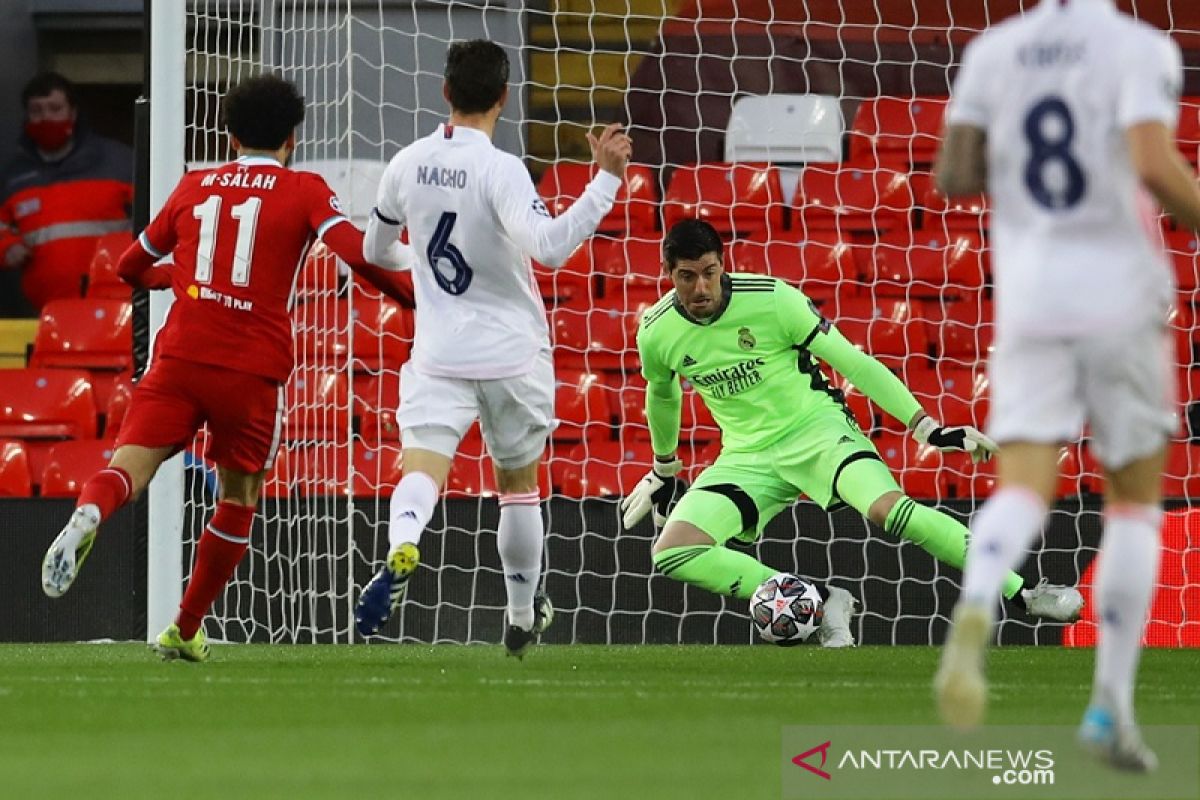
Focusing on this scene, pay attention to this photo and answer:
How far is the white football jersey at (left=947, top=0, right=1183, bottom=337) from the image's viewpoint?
372 centimetres

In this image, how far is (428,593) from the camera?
353 inches

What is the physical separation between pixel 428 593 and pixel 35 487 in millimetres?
2510

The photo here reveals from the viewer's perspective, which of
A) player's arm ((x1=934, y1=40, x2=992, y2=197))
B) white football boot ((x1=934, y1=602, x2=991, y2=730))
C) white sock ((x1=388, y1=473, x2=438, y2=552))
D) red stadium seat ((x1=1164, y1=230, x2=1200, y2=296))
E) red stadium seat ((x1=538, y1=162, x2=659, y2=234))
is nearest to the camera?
white football boot ((x1=934, y1=602, x2=991, y2=730))

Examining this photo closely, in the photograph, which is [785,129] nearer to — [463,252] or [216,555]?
[463,252]

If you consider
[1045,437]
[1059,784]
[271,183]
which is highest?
[271,183]

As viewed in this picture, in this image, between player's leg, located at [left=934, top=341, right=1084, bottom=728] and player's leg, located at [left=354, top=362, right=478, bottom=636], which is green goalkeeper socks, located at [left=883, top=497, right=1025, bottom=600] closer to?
player's leg, located at [left=354, top=362, right=478, bottom=636]

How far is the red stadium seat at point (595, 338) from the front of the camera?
33.8ft

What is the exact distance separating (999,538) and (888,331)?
6.70 meters

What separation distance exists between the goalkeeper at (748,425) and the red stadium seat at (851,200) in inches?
124

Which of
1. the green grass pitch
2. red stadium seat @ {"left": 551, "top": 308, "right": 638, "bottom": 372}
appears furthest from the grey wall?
the green grass pitch

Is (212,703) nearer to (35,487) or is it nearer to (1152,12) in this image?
(35,487)

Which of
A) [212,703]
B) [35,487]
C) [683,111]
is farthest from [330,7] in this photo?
[212,703]

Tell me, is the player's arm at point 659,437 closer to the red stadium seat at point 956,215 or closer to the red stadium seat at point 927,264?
the red stadium seat at point 927,264

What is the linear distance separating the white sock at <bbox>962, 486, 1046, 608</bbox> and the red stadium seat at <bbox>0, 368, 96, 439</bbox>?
7.78 m
